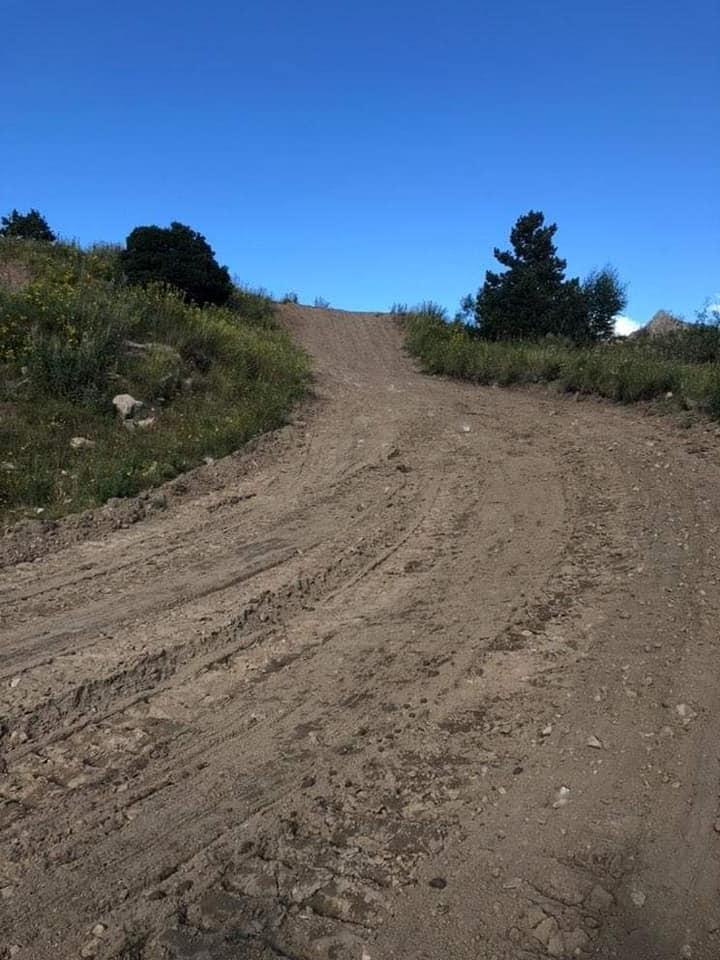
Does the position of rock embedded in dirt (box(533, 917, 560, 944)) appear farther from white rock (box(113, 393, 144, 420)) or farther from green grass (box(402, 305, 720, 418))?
green grass (box(402, 305, 720, 418))

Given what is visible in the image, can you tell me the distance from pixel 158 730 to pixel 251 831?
87 centimetres

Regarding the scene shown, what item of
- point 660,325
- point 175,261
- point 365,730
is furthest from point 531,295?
point 365,730

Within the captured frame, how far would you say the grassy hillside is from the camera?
7.39 metres

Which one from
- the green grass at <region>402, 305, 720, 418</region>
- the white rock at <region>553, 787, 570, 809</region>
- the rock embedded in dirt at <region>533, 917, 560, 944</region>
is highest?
the green grass at <region>402, 305, 720, 418</region>

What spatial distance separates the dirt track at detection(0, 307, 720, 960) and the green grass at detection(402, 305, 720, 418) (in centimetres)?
497

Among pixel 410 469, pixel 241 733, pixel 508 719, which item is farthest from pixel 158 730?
pixel 410 469

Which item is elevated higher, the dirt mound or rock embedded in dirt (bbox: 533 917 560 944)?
the dirt mound

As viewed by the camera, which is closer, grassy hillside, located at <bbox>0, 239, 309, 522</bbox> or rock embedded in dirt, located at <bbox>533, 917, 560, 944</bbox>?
rock embedded in dirt, located at <bbox>533, 917, 560, 944</bbox>

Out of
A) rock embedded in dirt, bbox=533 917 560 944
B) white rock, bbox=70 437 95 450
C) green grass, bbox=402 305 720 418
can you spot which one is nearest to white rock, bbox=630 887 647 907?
rock embedded in dirt, bbox=533 917 560 944

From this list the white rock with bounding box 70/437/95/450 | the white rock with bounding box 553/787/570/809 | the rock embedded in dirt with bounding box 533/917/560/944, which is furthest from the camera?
the white rock with bounding box 70/437/95/450

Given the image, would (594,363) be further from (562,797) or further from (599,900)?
(599,900)

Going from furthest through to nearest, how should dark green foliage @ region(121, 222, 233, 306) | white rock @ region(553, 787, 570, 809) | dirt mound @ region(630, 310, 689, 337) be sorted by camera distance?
dirt mound @ region(630, 310, 689, 337)
dark green foliage @ region(121, 222, 233, 306)
white rock @ region(553, 787, 570, 809)

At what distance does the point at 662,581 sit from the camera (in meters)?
5.01

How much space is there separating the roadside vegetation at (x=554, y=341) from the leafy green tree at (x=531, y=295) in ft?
0.09
